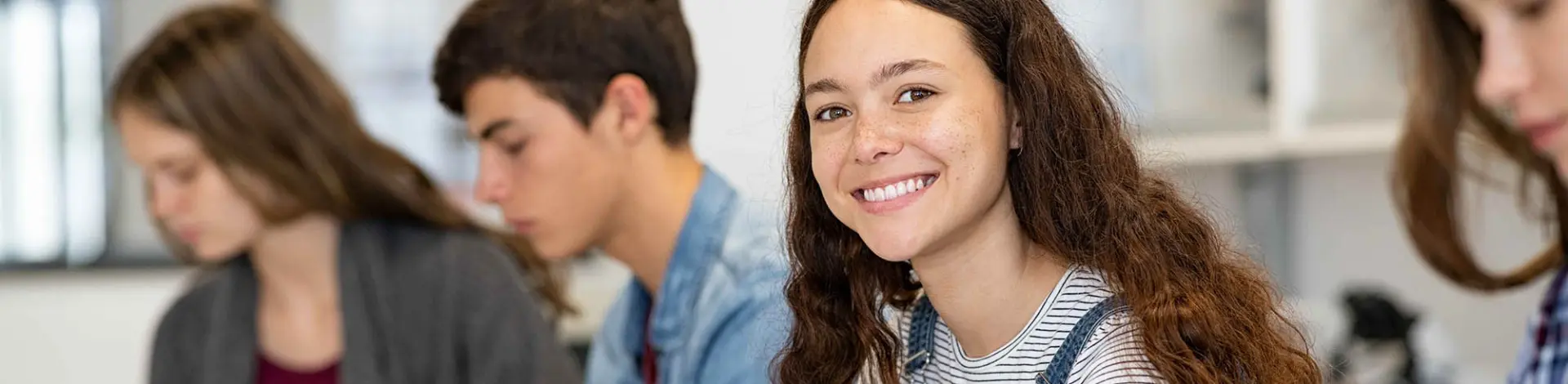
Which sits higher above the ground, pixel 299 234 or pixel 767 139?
pixel 767 139

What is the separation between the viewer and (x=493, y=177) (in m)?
1.15

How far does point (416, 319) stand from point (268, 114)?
245mm

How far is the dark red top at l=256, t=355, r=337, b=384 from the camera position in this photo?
148 centimetres

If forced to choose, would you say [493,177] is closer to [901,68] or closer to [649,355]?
[649,355]

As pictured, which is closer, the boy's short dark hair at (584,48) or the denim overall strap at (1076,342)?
the denim overall strap at (1076,342)

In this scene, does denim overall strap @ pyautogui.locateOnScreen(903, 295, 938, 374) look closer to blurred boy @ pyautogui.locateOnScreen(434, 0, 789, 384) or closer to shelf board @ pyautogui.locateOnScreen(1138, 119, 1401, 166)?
blurred boy @ pyautogui.locateOnScreen(434, 0, 789, 384)

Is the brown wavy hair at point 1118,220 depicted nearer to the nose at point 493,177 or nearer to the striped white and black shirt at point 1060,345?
the striped white and black shirt at point 1060,345

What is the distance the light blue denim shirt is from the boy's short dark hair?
0.30 feet

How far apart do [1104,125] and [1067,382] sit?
125 mm

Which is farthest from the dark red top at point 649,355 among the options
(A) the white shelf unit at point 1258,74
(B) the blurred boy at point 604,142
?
(A) the white shelf unit at point 1258,74

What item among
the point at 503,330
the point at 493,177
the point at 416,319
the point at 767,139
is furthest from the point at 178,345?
the point at 767,139

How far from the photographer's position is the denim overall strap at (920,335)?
774 millimetres

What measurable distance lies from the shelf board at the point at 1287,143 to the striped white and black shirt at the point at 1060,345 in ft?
3.04

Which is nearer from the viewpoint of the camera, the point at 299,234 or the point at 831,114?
the point at 831,114
